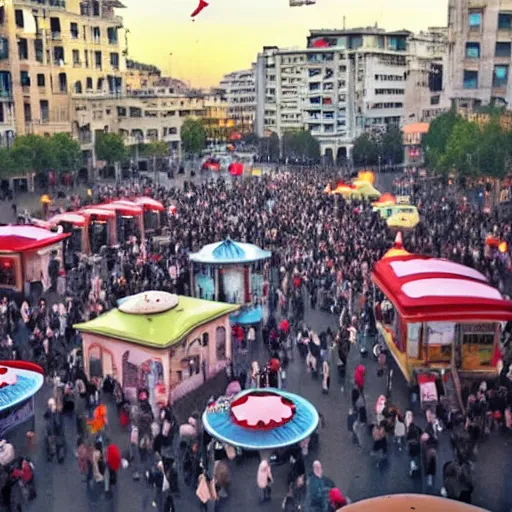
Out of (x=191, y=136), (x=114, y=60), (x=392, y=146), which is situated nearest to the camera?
(x=114, y=60)

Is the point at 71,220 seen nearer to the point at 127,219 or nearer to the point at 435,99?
the point at 127,219

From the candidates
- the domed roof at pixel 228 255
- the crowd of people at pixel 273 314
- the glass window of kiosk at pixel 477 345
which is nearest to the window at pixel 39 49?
the crowd of people at pixel 273 314

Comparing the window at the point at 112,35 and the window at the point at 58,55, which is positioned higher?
the window at the point at 112,35

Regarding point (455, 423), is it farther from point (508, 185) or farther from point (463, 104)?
point (463, 104)

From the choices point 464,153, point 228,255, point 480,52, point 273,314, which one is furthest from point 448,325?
point 480,52

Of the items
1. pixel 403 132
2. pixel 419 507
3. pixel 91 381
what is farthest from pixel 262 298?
pixel 403 132

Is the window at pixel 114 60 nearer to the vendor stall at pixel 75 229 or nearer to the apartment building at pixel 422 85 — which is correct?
the vendor stall at pixel 75 229

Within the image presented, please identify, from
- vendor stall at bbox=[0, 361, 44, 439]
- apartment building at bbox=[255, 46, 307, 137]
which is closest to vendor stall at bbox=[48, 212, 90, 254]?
vendor stall at bbox=[0, 361, 44, 439]
